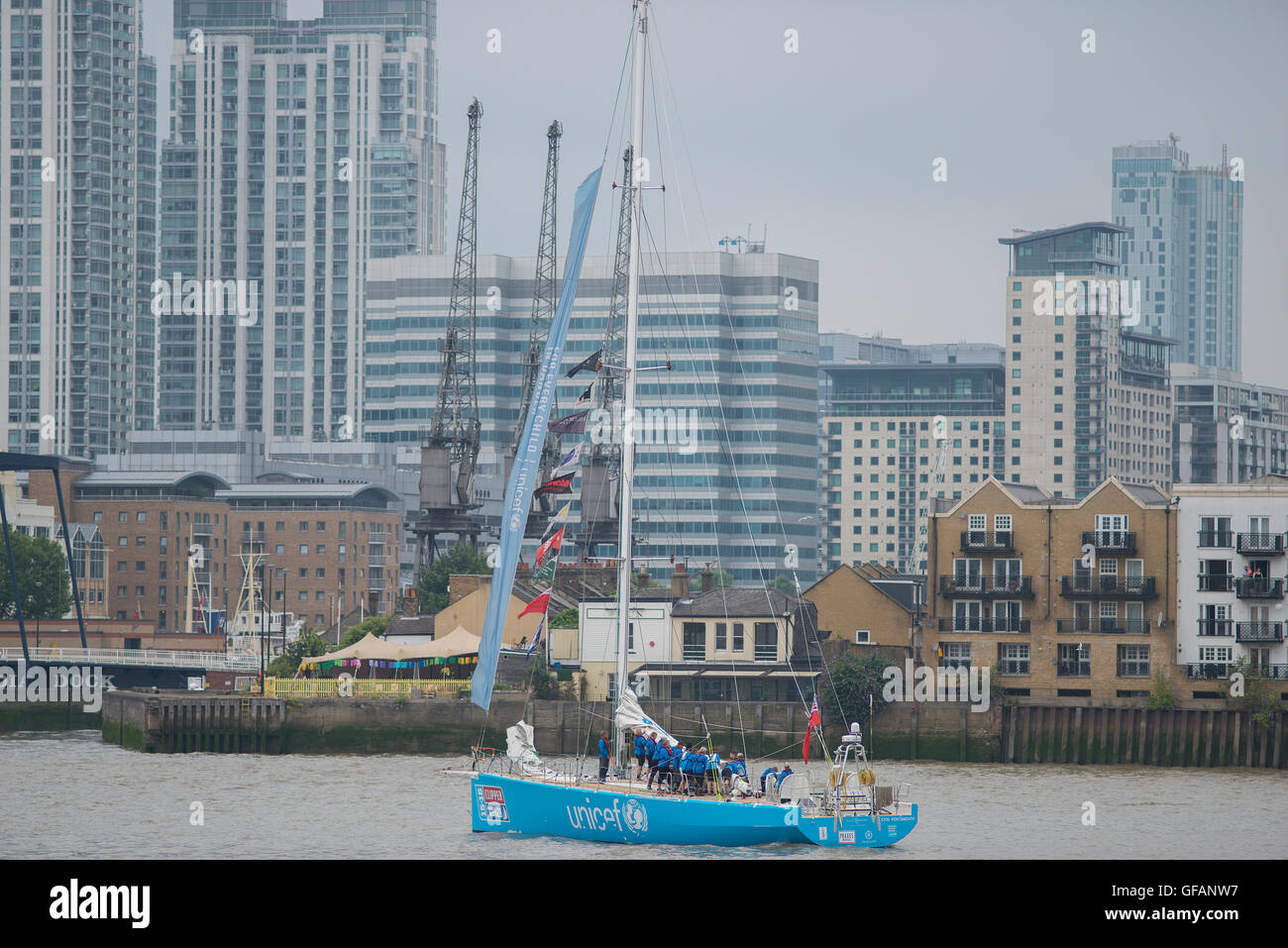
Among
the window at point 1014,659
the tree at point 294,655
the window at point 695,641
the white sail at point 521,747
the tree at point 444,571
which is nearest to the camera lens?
the white sail at point 521,747

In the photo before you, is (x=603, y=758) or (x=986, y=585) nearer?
(x=603, y=758)

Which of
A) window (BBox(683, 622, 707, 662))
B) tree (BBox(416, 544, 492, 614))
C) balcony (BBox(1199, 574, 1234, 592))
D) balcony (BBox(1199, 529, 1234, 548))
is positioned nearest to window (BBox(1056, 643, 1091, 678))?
balcony (BBox(1199, 574, 1234, 592))

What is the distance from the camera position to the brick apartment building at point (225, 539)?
16088 centimetres

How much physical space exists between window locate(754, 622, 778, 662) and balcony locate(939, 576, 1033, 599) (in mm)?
7158

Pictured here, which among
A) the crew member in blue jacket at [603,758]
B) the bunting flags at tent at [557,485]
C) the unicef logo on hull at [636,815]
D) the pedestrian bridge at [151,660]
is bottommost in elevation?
the pedestrian bridge at [151,660]

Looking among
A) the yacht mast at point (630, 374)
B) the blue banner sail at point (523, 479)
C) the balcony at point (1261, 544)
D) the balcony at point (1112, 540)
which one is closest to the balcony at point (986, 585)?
the balcony at point (1112, 540)

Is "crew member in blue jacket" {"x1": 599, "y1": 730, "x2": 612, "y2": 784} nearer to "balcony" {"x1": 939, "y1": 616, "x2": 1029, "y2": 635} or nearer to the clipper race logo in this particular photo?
the clipper race logo

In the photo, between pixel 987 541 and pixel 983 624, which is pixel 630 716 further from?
pixel 987 541

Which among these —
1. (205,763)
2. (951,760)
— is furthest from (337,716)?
(951,760)

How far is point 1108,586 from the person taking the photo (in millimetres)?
84812

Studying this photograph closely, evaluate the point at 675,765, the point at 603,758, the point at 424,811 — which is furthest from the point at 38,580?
the point at 675,765

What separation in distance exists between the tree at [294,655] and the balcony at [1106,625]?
33283mm

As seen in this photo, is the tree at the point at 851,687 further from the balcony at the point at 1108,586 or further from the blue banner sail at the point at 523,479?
the blue banner sail at the point at 523,479

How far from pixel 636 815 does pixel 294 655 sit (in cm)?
5430
